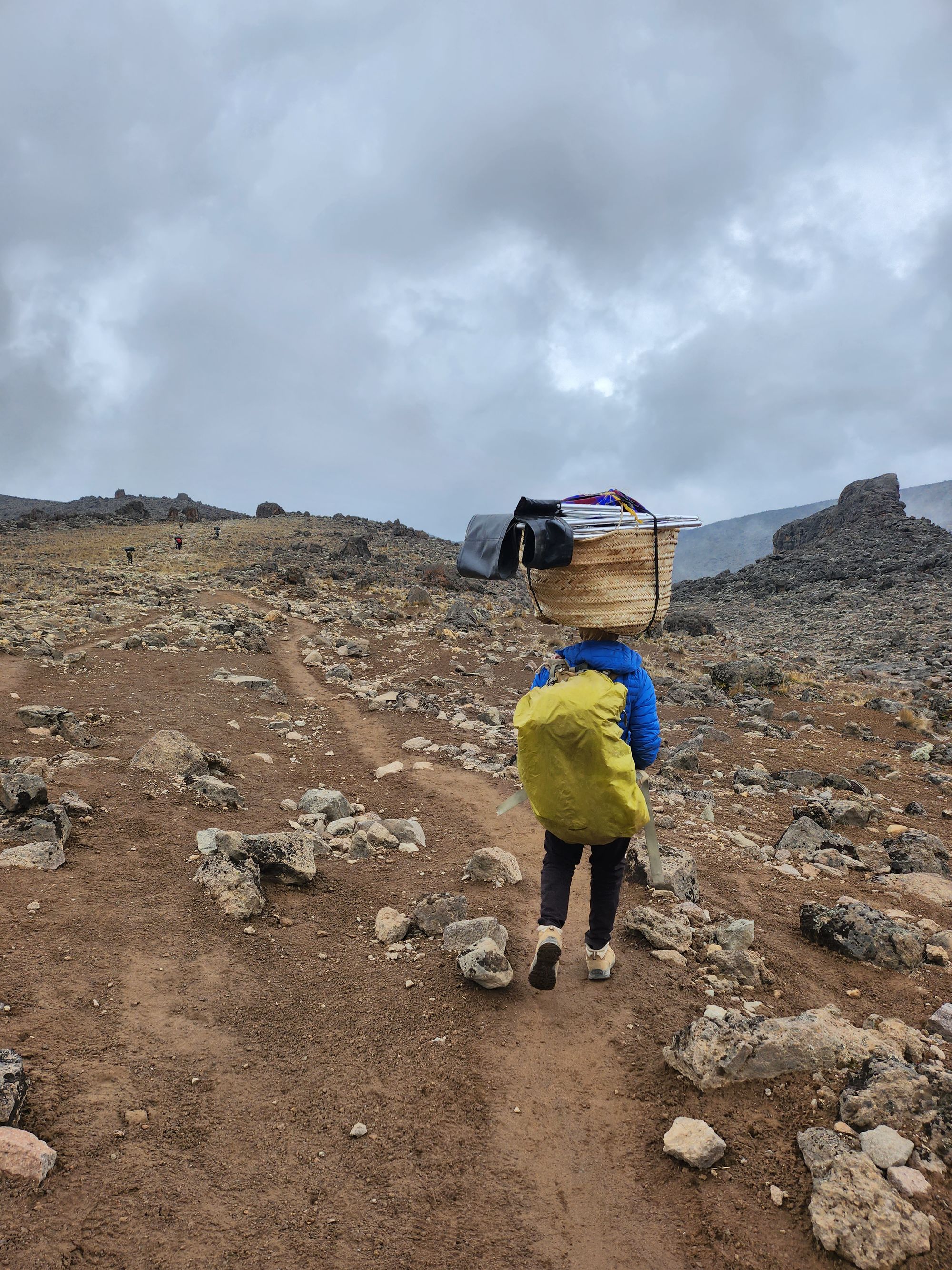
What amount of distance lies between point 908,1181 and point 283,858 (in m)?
3.72

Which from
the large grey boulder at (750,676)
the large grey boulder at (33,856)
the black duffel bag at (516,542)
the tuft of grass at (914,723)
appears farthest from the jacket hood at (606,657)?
the large grey boulder at (750,676)

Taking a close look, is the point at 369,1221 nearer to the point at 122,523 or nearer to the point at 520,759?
the point at 520,759

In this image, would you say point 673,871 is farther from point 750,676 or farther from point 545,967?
point 750,676

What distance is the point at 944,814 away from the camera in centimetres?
755

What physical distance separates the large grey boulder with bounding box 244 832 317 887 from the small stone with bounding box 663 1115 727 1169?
2.83 metres

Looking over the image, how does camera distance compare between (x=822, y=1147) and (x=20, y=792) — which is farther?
(x=20, y=792)

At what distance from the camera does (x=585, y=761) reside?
3035 millimetres

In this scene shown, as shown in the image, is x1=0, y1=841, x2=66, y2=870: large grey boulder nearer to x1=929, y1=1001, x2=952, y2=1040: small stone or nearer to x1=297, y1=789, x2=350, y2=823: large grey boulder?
x1=297, y1=789, x2=350, y2=823: large grey boulder

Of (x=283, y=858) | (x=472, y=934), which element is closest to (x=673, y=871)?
(x=472, y=934)

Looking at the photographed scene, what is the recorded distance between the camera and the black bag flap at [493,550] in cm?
312

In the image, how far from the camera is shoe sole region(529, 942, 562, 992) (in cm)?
355

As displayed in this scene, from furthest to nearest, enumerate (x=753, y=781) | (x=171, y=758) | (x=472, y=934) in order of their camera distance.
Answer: (x=753, y=781)
(x=171, y=758)
(x=472, y=934)

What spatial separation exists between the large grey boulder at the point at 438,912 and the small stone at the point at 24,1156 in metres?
2.28

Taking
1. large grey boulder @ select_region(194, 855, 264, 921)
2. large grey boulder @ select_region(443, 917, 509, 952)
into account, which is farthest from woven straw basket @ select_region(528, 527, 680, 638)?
large grey boulder @ select_region(194, 855, 264, 921)
